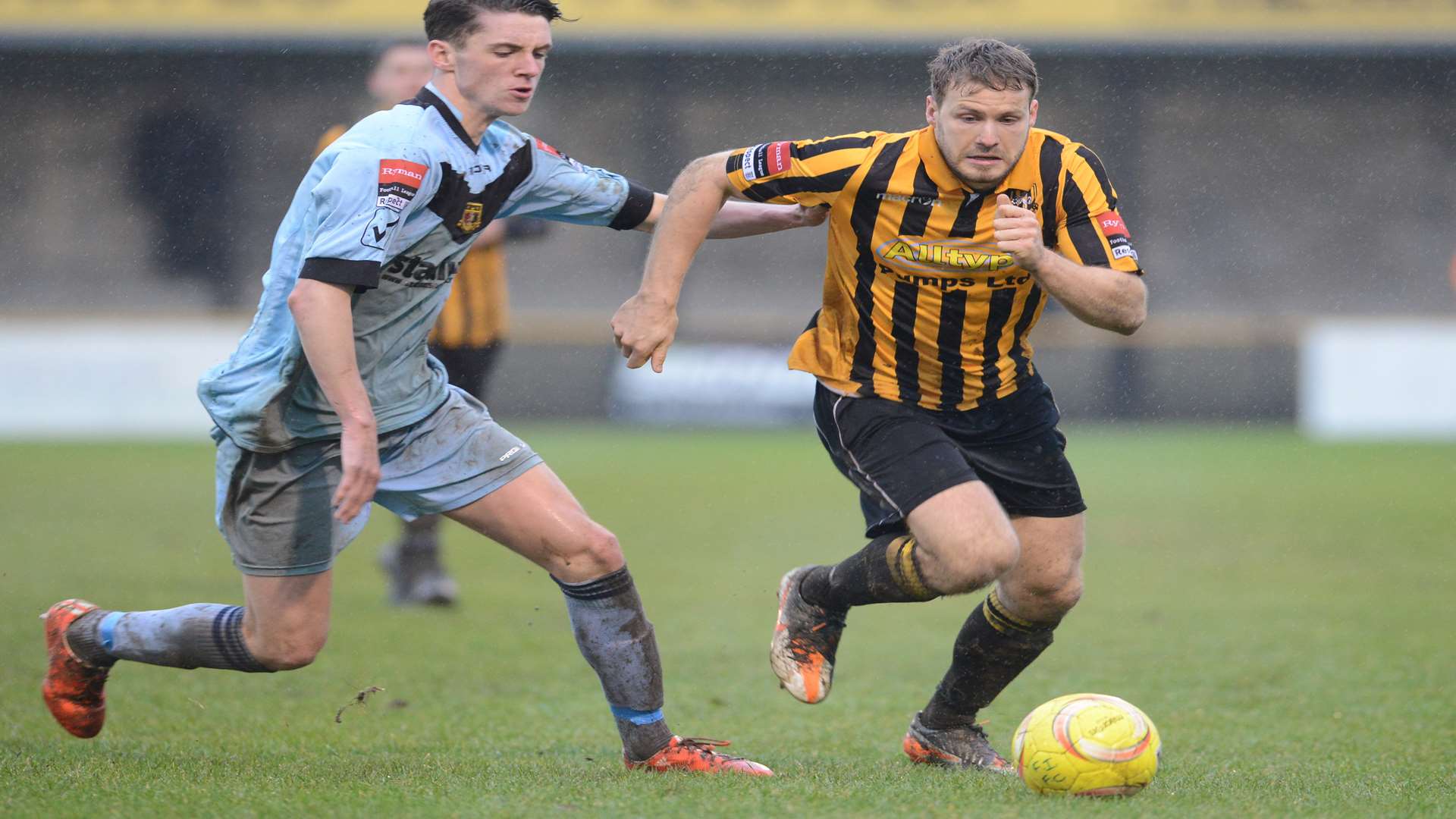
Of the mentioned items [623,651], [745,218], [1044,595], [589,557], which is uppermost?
[745,218]

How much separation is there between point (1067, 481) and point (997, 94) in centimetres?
106

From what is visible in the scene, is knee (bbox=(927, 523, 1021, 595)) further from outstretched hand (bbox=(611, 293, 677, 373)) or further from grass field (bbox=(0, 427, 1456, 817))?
outstretched hand (bbox=(611, 293, 677, 373))

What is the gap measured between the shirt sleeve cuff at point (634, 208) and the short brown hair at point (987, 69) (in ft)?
2.82

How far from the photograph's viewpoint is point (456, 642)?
6473 millimetres

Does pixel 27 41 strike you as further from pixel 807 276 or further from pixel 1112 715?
pixel 1112 715

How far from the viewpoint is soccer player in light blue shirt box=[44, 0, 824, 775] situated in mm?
3963

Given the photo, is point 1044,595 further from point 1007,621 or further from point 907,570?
point 907,570

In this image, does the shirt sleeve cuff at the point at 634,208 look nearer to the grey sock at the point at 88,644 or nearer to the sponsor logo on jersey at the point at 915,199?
the sponsor logo on jersey at the point at 915,199

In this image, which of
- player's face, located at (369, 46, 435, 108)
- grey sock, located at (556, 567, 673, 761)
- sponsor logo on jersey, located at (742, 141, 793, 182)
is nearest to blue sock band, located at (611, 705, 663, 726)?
grey sock, located at (556, 567, 673, 761)

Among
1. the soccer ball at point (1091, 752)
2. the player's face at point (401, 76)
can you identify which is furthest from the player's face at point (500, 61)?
the player's face at point (401, 76)

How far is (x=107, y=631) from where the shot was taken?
4402 mm

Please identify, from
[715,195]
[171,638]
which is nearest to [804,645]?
[715,195]

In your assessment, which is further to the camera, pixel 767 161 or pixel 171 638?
pixel 171 638

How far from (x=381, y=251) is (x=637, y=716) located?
131 cm
